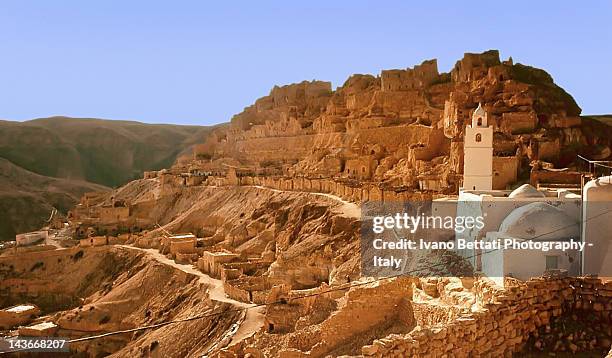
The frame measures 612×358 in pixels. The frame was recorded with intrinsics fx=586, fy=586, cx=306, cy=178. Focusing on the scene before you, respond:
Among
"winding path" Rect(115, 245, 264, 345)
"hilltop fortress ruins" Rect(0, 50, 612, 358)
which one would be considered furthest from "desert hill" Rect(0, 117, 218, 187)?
"winding path" Rect(115, 245, 264, 345)

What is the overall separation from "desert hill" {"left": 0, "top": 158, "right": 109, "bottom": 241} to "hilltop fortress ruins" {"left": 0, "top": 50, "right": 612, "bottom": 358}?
6574 millimetres

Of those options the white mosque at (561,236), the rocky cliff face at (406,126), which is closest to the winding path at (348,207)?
the rocky cliff face at (406,126)

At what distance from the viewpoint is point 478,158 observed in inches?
793

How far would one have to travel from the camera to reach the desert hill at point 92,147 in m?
84.8

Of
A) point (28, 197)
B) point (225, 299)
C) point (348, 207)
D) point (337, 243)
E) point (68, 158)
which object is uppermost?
point (68, 158)

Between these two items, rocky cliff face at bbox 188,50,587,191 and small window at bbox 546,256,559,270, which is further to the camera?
rocky cliff face at bbox 188,50,587,191

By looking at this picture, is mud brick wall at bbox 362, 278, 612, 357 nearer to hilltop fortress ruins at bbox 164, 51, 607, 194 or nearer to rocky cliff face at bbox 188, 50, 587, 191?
hilltop fortress ruins at bbox 164, 51, 607, 194

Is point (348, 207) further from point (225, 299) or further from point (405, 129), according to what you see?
point (405, 129)

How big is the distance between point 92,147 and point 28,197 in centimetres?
4044

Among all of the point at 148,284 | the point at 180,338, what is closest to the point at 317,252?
the point at 180,338

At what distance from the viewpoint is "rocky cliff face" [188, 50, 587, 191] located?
25812 mm

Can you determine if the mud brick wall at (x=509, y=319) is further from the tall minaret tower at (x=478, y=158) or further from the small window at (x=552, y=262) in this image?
the tall minaret tower at (x=478, y=158)

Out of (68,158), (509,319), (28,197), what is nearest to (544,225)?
(509,319)

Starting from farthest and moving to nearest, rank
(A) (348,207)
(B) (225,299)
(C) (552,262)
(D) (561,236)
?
(A) (348,207)
(B) (225,299)
(D) (561,236)
(C) (552,262)
